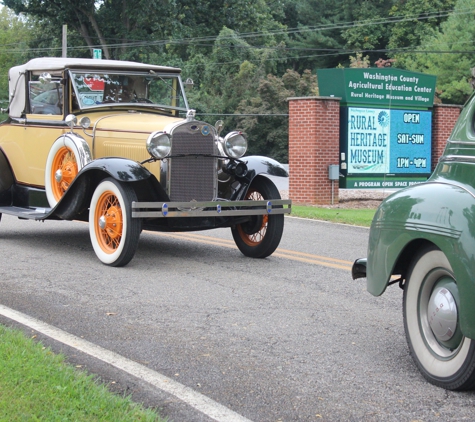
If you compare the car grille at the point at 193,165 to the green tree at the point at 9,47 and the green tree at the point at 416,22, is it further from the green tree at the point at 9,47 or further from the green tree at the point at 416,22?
the green tree at the point at 9,47

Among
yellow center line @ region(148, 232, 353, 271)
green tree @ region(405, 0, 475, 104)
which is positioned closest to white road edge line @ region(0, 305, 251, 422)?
yellow center line @ region(148, 232, 353, 271)

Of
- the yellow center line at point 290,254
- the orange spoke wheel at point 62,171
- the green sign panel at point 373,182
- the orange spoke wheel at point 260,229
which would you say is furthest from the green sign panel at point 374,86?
the orange spoke wheel at point 62,171

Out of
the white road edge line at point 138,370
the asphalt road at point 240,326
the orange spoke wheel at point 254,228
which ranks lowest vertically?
the asphalt road at point 240,326

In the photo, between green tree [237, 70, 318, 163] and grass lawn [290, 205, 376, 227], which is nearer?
grass lawn [290, 205, 376, 227]

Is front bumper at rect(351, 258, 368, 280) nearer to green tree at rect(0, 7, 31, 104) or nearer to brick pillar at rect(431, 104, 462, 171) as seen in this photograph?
brick pillar at rect(431, 104, 462, 171)

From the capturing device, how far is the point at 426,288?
172 inches

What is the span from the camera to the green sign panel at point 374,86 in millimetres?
17609

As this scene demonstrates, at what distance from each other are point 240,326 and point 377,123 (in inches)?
516

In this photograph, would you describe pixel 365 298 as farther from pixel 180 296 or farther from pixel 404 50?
pixel 404 50

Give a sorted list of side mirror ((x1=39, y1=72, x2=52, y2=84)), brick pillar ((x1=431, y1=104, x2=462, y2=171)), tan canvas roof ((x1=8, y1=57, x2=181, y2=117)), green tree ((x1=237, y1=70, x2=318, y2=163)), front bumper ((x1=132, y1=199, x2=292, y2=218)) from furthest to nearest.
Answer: green tree ((x1=237, y1=70, x2=318, y2=163))
brick pillar ((x1=431, y1=104, x2=462, y2=171))
tan canvas roof ((x1=8, y1=57, x2=181, y2=117))
side mirror ((x1=39, y1=72, x2=52, y2=84))
front bumper ((x1=132, y1=199, x2=292, y2=218))

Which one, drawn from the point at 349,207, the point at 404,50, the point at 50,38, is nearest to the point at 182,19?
the point at 50,38

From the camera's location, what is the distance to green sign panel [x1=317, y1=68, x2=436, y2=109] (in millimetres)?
17609

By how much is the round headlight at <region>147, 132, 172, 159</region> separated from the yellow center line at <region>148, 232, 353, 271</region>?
2.01 m

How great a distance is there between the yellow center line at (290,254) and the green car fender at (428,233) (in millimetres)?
3517
